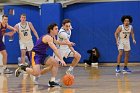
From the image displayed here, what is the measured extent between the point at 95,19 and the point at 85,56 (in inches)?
65.7

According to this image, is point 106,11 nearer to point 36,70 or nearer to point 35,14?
point 35,14

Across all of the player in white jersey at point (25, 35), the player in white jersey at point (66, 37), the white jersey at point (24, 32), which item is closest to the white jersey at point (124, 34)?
the player in white jersey at point (66, 37)

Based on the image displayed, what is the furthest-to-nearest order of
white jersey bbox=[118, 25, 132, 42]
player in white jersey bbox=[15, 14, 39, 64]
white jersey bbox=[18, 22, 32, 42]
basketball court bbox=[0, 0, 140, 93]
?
basketball court bbox=[0, 0, 140, 93] → white jersey bbox=[18, 22, 32, 42] → player in white jersey bbox=[15, 14, 39, 64] → white jersey bbox=[118, 25, 132, 42]

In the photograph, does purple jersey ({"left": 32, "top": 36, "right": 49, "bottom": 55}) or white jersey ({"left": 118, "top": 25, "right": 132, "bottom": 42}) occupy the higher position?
white jersey ({"left": 118, "top": 25, "right": 132, "bottom": 42})

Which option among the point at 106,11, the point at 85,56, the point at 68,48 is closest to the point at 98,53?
the point at 85,56

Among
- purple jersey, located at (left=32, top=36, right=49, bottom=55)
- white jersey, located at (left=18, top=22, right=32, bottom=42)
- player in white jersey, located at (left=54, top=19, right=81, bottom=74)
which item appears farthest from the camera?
white jersey, located at (left=18, top=22, right=32, bottom=42)

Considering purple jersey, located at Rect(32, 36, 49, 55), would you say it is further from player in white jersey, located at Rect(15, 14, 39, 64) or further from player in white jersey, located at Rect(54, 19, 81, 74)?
player in white jersey, located at Rect(15, 14, 39, 64)

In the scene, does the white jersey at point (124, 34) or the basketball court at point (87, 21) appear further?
the basketball court at point (87, 21)

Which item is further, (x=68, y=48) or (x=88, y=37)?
(x=88, y=37)

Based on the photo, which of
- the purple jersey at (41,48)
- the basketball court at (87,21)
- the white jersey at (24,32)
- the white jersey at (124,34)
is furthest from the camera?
the basketball court at (87,21)

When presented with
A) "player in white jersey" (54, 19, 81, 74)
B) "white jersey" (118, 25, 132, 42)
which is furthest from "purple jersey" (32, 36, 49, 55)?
"white jersey" (118, 25, 132, 42)

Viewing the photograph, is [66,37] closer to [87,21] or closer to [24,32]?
[24,32]

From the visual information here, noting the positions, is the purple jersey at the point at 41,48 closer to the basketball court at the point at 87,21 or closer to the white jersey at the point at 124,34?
the white jersey at the point at 124,34

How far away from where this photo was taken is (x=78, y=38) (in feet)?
53.1
